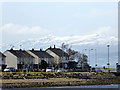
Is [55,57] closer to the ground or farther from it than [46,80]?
farther from it

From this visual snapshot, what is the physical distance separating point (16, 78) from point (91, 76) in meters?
18.8

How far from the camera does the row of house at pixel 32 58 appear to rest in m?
94.7

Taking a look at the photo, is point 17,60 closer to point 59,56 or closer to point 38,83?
point 59,56

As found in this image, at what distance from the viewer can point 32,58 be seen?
100812mm

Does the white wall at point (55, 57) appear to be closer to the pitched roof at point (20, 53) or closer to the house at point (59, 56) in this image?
the house at point (59, 56)

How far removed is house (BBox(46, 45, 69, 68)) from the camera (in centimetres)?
10300

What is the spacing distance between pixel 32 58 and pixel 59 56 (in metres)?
9.49

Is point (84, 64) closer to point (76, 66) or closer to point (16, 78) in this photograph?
point (76, 66)

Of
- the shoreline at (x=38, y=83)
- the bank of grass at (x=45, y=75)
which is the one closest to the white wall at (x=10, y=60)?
the bank of grass at (x=45, y=75)

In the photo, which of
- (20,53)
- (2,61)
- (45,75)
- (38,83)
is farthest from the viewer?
(20,53)

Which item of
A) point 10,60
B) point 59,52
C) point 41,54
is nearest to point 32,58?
point 41,54

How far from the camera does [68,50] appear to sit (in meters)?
110

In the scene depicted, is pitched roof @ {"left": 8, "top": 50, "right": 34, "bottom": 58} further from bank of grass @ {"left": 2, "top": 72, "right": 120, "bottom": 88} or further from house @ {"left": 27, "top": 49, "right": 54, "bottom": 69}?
bank of grass @ {"left": 2, "top": 72, "right": 120, "bottom": 88}

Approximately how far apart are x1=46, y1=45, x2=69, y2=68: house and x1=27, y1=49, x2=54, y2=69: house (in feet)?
4.72
